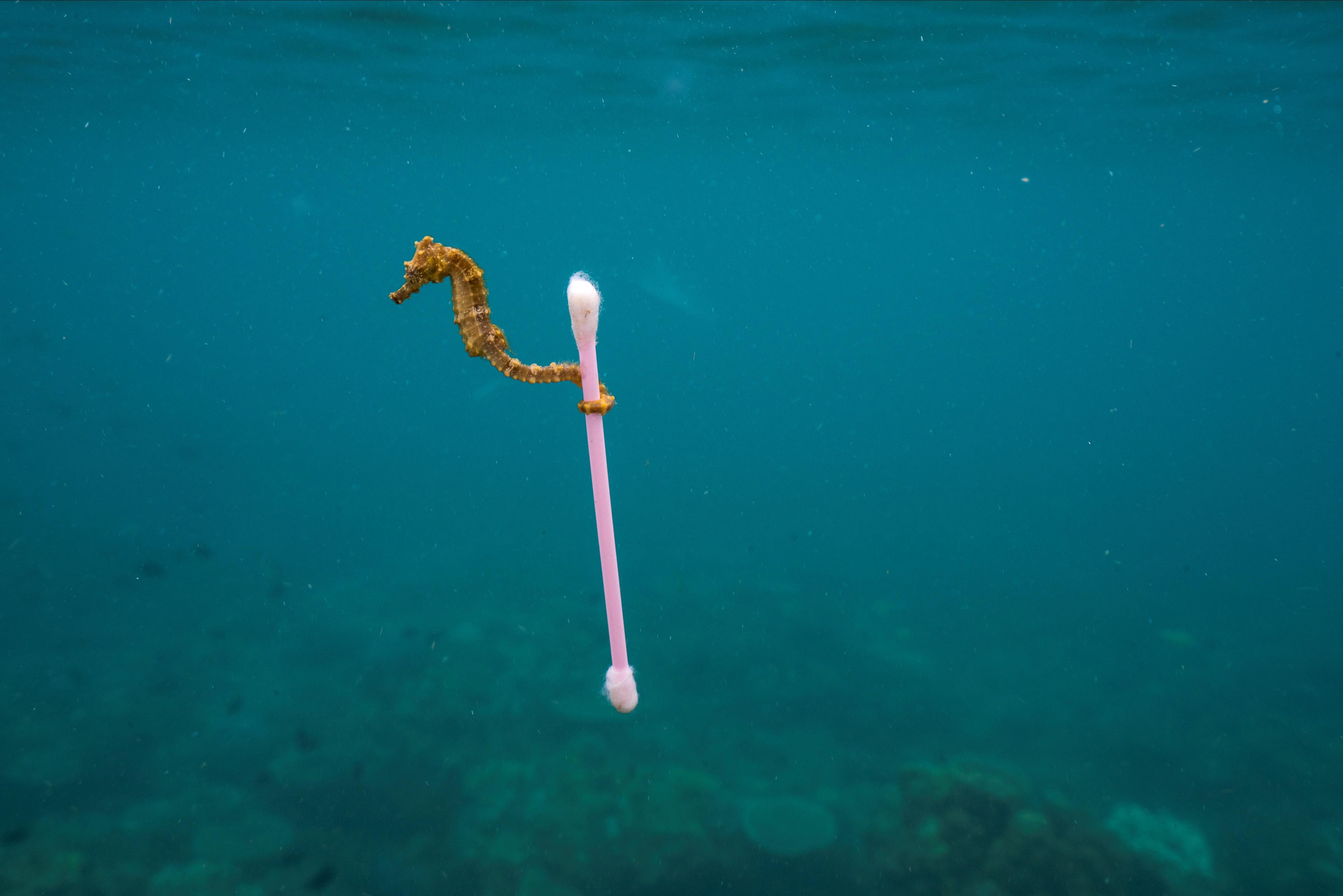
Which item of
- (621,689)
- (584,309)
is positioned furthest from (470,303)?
(621,689)

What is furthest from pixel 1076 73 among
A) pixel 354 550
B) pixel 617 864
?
pixel 354 550

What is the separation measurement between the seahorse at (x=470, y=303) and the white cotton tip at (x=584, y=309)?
24 cm

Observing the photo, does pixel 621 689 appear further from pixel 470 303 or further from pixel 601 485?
pixel 470 303

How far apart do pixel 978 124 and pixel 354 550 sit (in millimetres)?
15703

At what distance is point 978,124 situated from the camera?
16172 millimetres

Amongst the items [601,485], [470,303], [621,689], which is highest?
[470,303]

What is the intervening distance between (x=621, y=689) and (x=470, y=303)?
3.86 feet

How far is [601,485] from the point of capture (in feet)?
6.43

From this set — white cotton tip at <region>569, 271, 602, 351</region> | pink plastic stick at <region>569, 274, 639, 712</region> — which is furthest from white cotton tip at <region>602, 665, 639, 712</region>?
white cotton tip at <region>569, 271, 602, 351</region>

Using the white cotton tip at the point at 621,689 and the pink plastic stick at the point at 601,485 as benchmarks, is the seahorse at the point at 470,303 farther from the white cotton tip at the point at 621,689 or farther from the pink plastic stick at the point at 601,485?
the white cotton tip at the point at 621,689

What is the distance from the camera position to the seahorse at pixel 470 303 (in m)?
1.99

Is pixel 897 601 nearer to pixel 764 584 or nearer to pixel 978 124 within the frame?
pixel 764 584

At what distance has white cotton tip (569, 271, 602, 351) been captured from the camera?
166cm

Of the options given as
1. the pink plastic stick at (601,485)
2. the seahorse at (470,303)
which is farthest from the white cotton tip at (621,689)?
the seahorse at (470,303)
